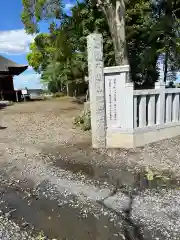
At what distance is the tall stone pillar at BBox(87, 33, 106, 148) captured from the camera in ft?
16.8

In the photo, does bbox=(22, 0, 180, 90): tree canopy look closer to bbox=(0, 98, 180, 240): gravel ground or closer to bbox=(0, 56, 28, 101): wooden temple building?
bbox=(0, 98, 180, 240): gravel ground

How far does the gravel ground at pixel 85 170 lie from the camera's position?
2924mm

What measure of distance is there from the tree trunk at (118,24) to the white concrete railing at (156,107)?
1.84 meters

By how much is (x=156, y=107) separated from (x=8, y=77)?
15803 millimetres

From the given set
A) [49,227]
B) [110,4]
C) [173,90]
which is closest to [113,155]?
[173,90]

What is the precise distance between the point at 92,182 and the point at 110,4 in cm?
514

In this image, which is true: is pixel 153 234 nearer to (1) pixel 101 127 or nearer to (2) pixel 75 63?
(1) pixel 101 127

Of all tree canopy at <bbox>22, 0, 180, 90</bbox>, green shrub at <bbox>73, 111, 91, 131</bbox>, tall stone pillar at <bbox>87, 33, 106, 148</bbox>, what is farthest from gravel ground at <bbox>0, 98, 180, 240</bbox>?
tree canopy at <bbox>22, 0, 180, 90</bbox>

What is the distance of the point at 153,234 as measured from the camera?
252 centimetres

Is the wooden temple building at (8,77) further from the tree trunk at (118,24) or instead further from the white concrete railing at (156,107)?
the white concrete railing at (156,107)

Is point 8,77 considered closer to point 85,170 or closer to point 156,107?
point 156,107

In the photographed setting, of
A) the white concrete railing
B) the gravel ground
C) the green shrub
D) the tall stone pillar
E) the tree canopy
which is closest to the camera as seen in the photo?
the gravel ground

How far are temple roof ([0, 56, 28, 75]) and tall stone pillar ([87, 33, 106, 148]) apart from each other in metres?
14.4

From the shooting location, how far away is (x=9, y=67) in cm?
1841
